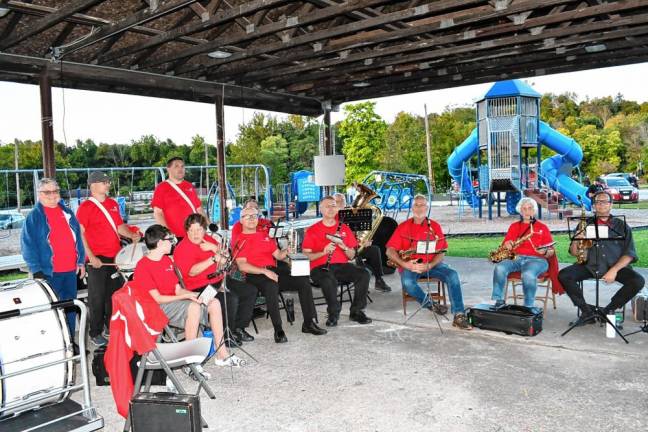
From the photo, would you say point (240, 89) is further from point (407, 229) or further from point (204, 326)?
point (204, 326)

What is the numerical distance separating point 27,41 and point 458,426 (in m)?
5.92

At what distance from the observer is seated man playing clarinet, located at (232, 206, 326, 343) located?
204 inches

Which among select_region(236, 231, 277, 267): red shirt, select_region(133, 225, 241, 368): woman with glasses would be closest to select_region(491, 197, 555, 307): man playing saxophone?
select_region(236, 231, 277, 267): red shirt

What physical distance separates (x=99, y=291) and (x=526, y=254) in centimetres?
421

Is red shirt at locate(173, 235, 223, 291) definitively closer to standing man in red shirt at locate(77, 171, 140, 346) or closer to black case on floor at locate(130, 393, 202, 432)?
standing man in red shirt at locate(77, 171, 140, 346)

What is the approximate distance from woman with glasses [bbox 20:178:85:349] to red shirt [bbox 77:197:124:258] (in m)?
0.18

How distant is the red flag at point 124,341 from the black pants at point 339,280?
2.59 m

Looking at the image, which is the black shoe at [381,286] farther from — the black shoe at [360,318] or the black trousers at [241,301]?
the black trousers at [241,301]

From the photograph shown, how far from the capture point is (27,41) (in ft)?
19.9

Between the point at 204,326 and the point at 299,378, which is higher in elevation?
the point at 204,326

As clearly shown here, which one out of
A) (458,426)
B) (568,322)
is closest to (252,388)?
(458,426)

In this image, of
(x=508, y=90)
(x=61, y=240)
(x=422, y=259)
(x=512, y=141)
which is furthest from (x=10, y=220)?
(x=508, y=90)

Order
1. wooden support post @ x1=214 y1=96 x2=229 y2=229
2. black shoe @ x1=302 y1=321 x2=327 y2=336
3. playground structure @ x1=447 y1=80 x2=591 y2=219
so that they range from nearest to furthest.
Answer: black shoe @ x1=302 y1=321 x2=327 y2=336 → wooden support post @ x1=214 y1=96 x2=229 y2=229 → playground structure @ x1=447 y1=80 x2=591 y2=219

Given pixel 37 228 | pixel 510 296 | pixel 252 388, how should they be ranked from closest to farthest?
1. pixel 252 388
2. pixel 37 228
3. pixel 510 296
